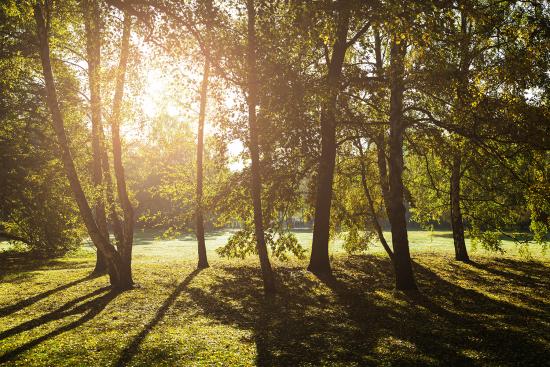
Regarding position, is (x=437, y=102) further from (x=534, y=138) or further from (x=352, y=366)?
(x=352, y=366)

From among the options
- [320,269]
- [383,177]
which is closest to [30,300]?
[320,269]

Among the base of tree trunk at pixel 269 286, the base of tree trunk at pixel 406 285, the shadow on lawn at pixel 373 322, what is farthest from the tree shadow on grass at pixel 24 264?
the base of tree trunk at pixel 406 285

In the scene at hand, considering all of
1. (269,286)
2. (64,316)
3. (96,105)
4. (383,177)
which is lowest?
(64,316)

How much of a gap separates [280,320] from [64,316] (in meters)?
5.81

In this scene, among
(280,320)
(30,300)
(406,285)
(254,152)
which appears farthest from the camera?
(406,285)

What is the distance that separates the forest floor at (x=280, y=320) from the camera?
26.1 ft

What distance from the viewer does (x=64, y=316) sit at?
447 inches

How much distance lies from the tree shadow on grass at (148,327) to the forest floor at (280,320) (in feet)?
0.10

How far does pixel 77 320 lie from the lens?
10914 mm

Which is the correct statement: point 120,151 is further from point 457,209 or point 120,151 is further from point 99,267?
point 457,209

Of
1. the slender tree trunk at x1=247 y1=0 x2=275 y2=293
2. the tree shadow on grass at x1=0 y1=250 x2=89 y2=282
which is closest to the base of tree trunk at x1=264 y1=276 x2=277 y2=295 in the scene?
the slender tree trunk at x1=247 y1=0 x2=275 y2=293

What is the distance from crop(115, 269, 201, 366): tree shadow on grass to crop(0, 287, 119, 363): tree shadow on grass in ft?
5.65

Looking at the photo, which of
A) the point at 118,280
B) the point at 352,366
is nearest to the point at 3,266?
the point at 118,280

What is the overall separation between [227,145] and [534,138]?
10451 mm
